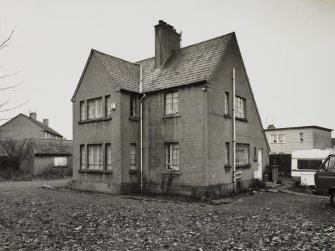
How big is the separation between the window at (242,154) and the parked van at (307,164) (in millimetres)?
4605

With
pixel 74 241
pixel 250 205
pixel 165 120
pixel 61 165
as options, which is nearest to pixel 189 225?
pixel 74 241

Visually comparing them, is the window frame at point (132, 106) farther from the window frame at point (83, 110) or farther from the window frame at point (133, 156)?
the window frame at point (83, 110)

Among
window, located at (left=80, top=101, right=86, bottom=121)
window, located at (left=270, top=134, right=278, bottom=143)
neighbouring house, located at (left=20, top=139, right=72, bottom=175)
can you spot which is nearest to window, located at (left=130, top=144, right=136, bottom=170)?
window, located at (left=80, top=101, right=86, bottom=121)

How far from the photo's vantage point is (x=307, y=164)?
24.7 metres

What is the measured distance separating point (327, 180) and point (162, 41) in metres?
14.4

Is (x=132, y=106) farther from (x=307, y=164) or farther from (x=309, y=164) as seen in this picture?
(x=309, y=164)

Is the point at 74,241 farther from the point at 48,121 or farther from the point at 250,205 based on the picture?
the point at 48,121

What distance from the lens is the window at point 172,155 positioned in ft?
66.6

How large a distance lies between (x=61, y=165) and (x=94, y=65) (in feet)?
66.1

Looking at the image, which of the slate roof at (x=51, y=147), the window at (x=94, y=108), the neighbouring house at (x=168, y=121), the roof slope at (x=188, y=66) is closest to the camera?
the neighbouring house at (x=168, y=121)

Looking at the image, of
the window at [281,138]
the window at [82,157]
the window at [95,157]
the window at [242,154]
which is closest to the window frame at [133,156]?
the window at [95,157]

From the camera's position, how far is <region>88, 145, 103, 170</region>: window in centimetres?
2270

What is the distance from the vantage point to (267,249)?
8.53 m

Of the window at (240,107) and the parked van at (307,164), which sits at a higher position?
the window at (240,107)
